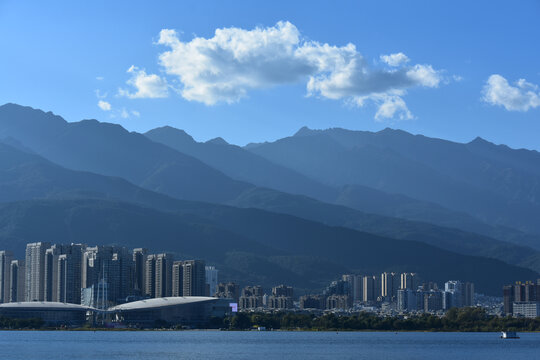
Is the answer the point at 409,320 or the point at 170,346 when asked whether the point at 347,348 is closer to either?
the point at 170,346

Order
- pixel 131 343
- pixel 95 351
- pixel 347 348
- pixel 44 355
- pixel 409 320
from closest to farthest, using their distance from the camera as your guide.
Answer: pixel 44 355 < pixel 95 351 < pixel 347 348 < pixel 131 343 < pixel 409 320

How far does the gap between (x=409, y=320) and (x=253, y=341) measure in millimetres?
49886

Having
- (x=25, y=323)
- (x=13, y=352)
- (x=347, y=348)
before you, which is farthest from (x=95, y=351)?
(x=25, y=323)

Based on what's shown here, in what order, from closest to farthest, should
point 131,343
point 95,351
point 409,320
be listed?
point 95,351 → point 131,343 → point 409,320

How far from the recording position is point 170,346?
136 meters

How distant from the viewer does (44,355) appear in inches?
4569

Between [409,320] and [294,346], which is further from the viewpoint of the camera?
[409,320]

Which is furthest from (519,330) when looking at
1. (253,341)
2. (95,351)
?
(95,351)

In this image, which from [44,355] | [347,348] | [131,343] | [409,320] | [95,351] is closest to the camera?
[44,355]

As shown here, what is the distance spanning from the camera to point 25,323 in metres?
198

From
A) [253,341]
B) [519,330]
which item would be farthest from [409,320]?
[253,341]

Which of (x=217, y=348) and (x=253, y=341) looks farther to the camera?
(x=253, y=341)

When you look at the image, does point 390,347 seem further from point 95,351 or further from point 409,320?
point 409,320

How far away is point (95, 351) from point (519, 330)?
101135 millimetres
